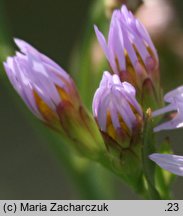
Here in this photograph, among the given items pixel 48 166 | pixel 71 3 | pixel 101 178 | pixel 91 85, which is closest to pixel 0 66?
pixel 91 85

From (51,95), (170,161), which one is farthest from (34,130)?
(170,161)

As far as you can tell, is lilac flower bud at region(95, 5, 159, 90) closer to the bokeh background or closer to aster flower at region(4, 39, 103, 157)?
aster flower at region(4, 39, 103, 157)

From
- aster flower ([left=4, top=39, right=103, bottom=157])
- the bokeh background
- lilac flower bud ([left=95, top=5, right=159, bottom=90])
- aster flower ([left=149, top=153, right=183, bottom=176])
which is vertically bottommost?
aster flower ([left=149, top=153, right=183, bottom=176])

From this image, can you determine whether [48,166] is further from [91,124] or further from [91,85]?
[91,124]

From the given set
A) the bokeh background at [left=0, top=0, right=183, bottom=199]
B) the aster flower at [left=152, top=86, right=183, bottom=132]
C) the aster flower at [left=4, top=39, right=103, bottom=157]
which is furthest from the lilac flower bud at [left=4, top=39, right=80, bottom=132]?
the bokeh background at [left=0, top=0, right=183, bottom=199]

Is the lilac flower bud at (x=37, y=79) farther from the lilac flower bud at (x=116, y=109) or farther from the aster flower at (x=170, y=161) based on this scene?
the aster flower at (x=170, y=161)
